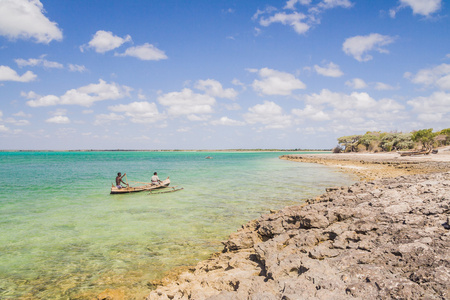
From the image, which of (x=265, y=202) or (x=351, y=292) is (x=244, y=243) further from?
(x=265, y=202)

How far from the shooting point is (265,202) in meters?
15.1

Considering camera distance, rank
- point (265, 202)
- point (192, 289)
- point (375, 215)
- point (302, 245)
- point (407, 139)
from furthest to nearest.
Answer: point (407, 139)
point (265, 202)
point (375, 215)
point (302, 245)
point (192, 289)

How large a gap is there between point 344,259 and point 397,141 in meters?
79.9

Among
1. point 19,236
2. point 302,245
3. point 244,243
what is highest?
point 302,245

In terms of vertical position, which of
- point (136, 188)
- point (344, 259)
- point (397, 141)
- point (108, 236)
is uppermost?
point (397, 141)

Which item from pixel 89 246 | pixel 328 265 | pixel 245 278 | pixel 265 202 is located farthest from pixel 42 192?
pixel 328 265

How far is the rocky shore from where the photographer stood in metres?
3.57

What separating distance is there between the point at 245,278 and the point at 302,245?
5.37 feet

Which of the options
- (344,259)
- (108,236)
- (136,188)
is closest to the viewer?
(344,259)

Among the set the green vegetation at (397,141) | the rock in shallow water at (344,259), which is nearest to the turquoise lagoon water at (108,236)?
the rock in shallow water at (344,259)

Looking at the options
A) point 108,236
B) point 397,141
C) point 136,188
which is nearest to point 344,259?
point 108,236

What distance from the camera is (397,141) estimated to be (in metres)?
70.1

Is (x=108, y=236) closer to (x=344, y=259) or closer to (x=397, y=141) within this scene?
(x=344, y=259)

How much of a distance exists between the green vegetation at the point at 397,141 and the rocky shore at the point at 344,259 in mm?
54729
